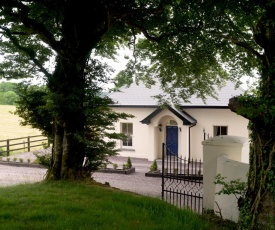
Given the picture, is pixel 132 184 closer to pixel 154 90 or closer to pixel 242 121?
pixel 242 121

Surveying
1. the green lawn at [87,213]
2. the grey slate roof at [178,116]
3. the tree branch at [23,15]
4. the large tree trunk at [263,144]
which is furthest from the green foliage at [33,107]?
the grey slate roof at [178,116]

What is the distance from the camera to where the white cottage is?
67.5ft

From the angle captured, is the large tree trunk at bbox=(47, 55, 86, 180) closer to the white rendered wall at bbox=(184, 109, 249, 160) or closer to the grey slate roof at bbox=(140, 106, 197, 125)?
the grey slate roof at bbox=(140, 106, 197, 125)

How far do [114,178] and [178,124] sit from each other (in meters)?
6.48

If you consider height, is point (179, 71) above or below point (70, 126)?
above

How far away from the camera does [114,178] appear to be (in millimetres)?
16875

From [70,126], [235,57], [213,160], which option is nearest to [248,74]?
[235,57]

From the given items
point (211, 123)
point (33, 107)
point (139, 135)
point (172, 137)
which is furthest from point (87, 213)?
point (139, 135)

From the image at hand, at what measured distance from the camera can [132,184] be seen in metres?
15.4

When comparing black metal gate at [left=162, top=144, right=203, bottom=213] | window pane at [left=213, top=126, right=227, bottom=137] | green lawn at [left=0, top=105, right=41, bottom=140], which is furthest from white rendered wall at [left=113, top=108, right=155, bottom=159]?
green lawn at [left=0, top=105, right=41, bottom=140]

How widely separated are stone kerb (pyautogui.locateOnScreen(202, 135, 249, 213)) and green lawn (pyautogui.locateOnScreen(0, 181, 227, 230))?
2.30 metres

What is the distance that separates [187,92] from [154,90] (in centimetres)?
1009

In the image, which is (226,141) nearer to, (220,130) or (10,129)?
(220,130)

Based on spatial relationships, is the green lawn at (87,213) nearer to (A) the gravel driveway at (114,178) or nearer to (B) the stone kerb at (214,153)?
(B) the stone kerb at (214,153)
